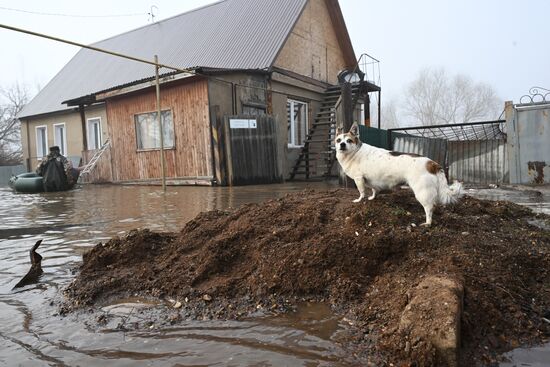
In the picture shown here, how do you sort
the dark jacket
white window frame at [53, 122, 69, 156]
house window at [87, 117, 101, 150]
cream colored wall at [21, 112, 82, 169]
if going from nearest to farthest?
the dark jacket → house window at [87, 117, 101, 150] → cream colored wall at [21, 112, 82, 169] → white window frame at [53, 122, 69, 156]

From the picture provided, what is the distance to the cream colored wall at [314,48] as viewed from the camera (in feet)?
51.7

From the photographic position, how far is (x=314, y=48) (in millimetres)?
17500

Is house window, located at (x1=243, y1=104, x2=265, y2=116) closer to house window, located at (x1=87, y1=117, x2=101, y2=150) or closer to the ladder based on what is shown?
the ladder

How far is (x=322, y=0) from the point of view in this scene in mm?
17875

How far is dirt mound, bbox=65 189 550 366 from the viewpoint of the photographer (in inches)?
84.3

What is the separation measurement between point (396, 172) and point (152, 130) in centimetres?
1197

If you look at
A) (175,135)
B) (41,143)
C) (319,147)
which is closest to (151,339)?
(175,135)

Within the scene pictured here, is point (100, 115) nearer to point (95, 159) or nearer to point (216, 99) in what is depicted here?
point (95, 159)

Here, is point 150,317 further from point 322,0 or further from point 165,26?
point 165,26

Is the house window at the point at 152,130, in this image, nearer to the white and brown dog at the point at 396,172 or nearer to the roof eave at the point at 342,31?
the roof eave at the point at 342,31

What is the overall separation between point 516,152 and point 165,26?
1851cm

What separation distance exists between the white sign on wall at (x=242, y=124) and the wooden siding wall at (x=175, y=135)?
79 centimetres

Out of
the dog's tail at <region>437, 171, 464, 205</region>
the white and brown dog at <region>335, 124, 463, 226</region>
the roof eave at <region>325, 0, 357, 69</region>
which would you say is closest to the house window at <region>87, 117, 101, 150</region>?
the roof eave at <region>325, 0, 357, 69</region>

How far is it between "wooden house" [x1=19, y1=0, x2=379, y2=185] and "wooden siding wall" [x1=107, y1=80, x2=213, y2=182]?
0.04 m
